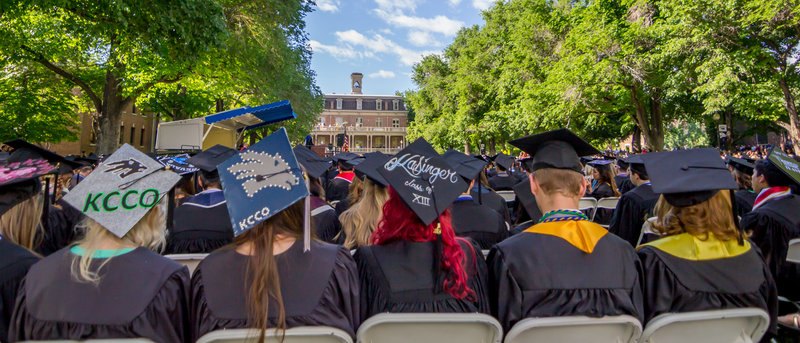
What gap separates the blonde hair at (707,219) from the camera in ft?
7.37

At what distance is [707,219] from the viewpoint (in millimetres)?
2246

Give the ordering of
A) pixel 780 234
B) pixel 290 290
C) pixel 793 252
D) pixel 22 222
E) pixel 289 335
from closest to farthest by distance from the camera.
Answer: pixel 289 335
pixel 290 290
pixel 22 222
pixel 793 252
pixel 780 234

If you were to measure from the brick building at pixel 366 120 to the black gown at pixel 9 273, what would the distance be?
81.3 meters

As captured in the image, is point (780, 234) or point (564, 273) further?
point (780, 234)

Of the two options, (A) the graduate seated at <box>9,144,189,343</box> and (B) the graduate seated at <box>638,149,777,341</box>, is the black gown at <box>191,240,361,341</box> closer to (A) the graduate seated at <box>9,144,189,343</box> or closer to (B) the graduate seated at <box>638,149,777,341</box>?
(A) the graduate seated at <box>9,144,189,343</box>

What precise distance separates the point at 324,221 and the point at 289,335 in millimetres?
2595

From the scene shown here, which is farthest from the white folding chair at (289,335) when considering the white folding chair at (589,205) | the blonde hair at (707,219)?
the white folding chair at (589,205)

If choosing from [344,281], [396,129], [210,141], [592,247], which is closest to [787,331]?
[592,247]

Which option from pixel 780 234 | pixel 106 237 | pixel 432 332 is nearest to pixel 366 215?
pixel 432 332

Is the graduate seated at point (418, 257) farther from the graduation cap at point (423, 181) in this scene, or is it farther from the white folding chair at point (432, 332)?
the white folding chair at point (432, 332)

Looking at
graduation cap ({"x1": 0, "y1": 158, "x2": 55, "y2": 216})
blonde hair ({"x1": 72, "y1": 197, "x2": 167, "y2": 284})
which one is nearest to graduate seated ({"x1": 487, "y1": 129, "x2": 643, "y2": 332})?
blonde hair ({"x1": 72, "y1": 197, "x2": 167, "y2": 284})

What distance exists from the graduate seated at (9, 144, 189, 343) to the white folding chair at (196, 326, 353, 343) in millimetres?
320

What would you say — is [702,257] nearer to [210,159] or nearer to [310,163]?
[310,163]

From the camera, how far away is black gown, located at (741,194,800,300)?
11.8ft
